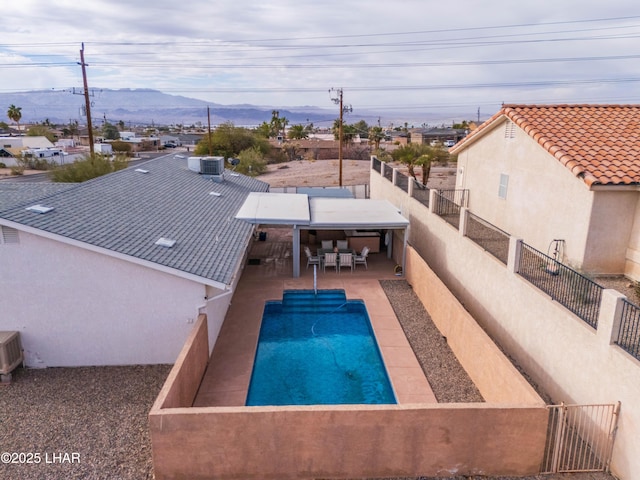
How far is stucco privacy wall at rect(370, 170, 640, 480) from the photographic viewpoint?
7887mm

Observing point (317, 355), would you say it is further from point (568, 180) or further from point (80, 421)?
point (568, 180)

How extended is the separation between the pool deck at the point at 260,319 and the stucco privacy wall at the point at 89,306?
5.36ft

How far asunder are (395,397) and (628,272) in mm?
8855

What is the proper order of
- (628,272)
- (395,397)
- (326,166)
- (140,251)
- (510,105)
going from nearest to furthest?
1. (395,397)
2. (140,251)
3. (628,272)
4. (510,105)
5. (326,166)

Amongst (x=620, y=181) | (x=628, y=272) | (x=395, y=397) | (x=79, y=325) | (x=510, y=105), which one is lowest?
(x=395, y=397)

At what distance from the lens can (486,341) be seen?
433 inches

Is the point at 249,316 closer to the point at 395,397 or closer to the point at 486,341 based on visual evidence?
the point at 395,397

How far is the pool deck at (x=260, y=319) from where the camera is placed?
1146cm

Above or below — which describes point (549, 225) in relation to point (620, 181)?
below

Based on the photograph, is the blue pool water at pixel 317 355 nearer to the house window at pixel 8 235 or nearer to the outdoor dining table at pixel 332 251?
the outdoor dining table at pixel 332 251

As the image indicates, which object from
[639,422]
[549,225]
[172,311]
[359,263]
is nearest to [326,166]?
[359,263]

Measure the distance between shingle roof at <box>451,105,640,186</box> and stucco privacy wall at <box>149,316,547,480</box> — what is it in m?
8.67

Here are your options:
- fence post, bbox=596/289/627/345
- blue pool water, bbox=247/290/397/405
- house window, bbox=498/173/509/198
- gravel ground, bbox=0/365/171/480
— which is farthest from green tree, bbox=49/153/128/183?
fence post, bbox=596/289/627/345

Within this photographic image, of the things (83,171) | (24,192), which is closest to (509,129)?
(24,192)
